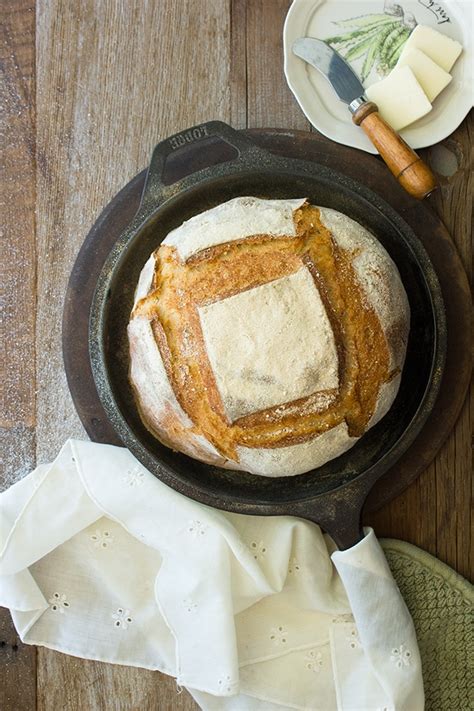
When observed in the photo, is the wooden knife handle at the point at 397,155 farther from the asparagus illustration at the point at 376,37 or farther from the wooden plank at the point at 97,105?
the wooden plank at the point at 97,105

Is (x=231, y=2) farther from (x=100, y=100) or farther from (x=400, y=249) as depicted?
(x=400, y=249)

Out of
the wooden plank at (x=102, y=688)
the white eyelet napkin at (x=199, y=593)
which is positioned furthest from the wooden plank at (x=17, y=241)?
the wooden plank at (x=102, y=688)

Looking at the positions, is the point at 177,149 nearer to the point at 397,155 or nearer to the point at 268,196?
the point at 268,196

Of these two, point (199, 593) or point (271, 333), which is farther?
point (199, 593)

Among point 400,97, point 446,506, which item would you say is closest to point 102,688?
point 446,506

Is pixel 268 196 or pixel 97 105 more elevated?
pixel 97 105

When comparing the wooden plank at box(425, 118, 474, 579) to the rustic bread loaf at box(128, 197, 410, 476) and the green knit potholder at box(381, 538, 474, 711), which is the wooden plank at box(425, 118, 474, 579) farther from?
the rustic bread loaf at box(128, 197, 410, 476)
